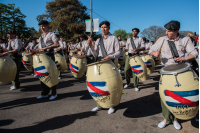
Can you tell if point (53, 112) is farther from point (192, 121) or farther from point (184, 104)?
point (192, 121)

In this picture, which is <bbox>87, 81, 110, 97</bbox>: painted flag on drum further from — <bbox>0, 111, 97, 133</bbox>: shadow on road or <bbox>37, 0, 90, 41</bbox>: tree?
<bbox>37, 0, 90, 41</bbox>: tree

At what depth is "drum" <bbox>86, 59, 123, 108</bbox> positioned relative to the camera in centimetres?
243

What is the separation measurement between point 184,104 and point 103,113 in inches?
67.0

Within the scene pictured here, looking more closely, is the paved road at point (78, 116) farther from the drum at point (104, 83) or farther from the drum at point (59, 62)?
the drum at point (59, 62)

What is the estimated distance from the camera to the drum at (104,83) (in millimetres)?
2426

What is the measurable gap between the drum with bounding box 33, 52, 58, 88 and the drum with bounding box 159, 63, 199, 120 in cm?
269

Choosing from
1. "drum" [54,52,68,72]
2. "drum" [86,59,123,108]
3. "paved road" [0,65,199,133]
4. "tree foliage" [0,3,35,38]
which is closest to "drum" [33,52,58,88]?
"paved road" [0,65,199,133]

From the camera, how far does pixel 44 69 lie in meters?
3.44

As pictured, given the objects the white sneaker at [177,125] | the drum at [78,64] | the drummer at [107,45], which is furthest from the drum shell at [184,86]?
the drum at [78,64]

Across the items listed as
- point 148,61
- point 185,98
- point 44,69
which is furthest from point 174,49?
point 148,61

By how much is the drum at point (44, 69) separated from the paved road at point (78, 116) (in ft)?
2.35

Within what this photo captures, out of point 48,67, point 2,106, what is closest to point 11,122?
point 2,106

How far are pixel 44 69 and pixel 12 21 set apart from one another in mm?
34773

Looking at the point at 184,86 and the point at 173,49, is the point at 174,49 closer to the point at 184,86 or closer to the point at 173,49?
the point at 173,49
